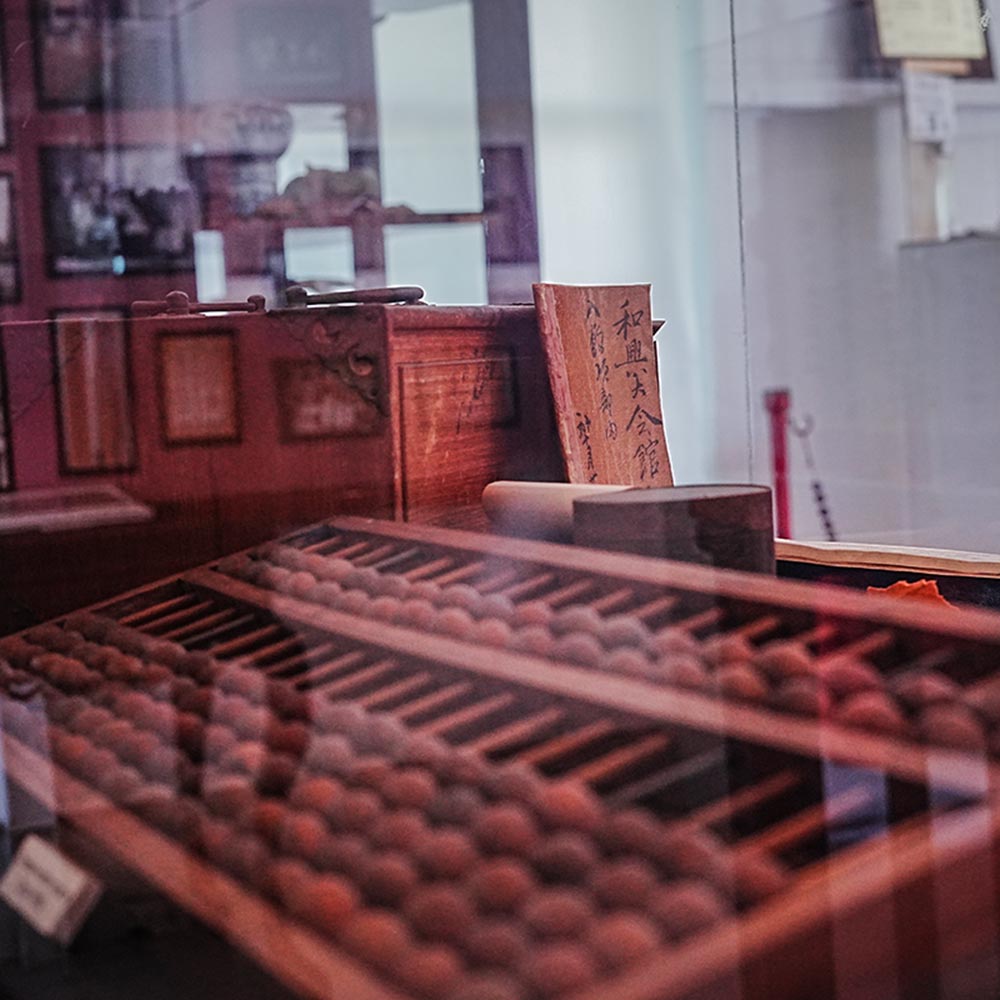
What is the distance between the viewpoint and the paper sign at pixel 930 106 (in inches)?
152

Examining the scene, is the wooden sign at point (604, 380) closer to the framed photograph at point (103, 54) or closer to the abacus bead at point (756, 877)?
the framed photograph at point (103, 54)

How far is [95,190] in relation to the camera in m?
1.91

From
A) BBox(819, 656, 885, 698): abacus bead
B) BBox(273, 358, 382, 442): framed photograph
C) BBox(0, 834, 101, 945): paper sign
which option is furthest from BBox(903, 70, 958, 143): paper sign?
BBox(0, 834, 101, 945): paper sign

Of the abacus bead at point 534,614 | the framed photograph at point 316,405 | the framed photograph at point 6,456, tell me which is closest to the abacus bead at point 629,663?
the abacus bead at point 534,614

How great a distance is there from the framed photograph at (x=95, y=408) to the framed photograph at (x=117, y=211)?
423 millimetres

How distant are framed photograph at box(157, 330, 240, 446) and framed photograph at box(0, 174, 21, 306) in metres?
0.44

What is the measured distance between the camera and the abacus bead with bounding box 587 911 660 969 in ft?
1.96

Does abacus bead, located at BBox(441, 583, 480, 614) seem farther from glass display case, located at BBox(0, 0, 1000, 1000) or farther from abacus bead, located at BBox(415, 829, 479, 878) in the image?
abacus bead, located at BBox(415, 829, 479, 878)

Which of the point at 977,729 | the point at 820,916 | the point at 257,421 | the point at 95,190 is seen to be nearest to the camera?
the point at 820,916

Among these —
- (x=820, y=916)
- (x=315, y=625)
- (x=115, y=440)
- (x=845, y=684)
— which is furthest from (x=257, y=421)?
(x=820, y=916)

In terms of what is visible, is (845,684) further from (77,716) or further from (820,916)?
(77,716)

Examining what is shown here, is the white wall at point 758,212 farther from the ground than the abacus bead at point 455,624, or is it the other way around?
the white wall at point 758,212

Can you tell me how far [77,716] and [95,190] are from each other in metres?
1.07

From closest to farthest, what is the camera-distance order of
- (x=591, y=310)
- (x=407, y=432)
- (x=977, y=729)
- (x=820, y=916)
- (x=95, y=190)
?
(x=820, y=916) → (x=977, y=729) → (x=407, y=432) → (x=591, y=310) → (x=95, y=190)
